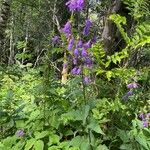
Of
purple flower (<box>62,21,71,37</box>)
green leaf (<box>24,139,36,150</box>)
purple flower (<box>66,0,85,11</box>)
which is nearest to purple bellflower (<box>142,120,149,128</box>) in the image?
green leaf (<box>24,139,36,150</box>)

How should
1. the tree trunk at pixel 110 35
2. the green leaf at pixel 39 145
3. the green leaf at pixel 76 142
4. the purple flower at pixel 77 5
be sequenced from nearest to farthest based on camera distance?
the purple flower at pixel 77 5, the green leaf at pixel 76 142, the green leaf at pixel 39 145, the tree trunk at pixel 110 35

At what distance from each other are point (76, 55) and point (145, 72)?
1.08 meters

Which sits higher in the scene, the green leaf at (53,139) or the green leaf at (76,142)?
the green leaf at (76,142)

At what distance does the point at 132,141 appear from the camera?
3.96 metres

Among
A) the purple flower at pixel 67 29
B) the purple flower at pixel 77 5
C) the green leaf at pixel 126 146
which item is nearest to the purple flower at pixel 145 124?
the green leaf at pixel 126 146

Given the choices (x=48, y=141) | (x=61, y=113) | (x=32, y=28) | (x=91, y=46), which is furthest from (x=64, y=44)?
(x=32, y=28)

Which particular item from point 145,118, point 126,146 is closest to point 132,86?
point 145,118

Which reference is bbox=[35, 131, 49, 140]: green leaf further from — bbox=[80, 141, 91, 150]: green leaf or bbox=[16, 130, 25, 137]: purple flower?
bbox=[80, 141, 91, 150]: green leaf

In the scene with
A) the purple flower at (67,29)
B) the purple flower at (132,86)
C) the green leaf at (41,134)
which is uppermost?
the purple flower at (67,29)

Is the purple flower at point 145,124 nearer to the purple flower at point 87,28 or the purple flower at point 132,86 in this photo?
the purple flower at point 132,86

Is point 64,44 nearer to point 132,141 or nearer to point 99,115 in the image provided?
point 99,115

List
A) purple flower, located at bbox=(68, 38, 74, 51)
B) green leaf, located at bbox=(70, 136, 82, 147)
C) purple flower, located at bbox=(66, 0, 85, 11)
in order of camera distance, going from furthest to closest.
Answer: green leaf, located at bbox=(70, 136, 82, 147) → purple flower, located at bbox=(68, 38, 74, 51) → purple flower, located at bbox=(66, 0, 85, 11)

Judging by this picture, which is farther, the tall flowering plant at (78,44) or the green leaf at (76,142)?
the green leaf at (76,142)

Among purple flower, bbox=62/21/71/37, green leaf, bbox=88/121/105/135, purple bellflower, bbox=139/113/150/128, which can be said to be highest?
purple flower, bbox=62/21/71/37
